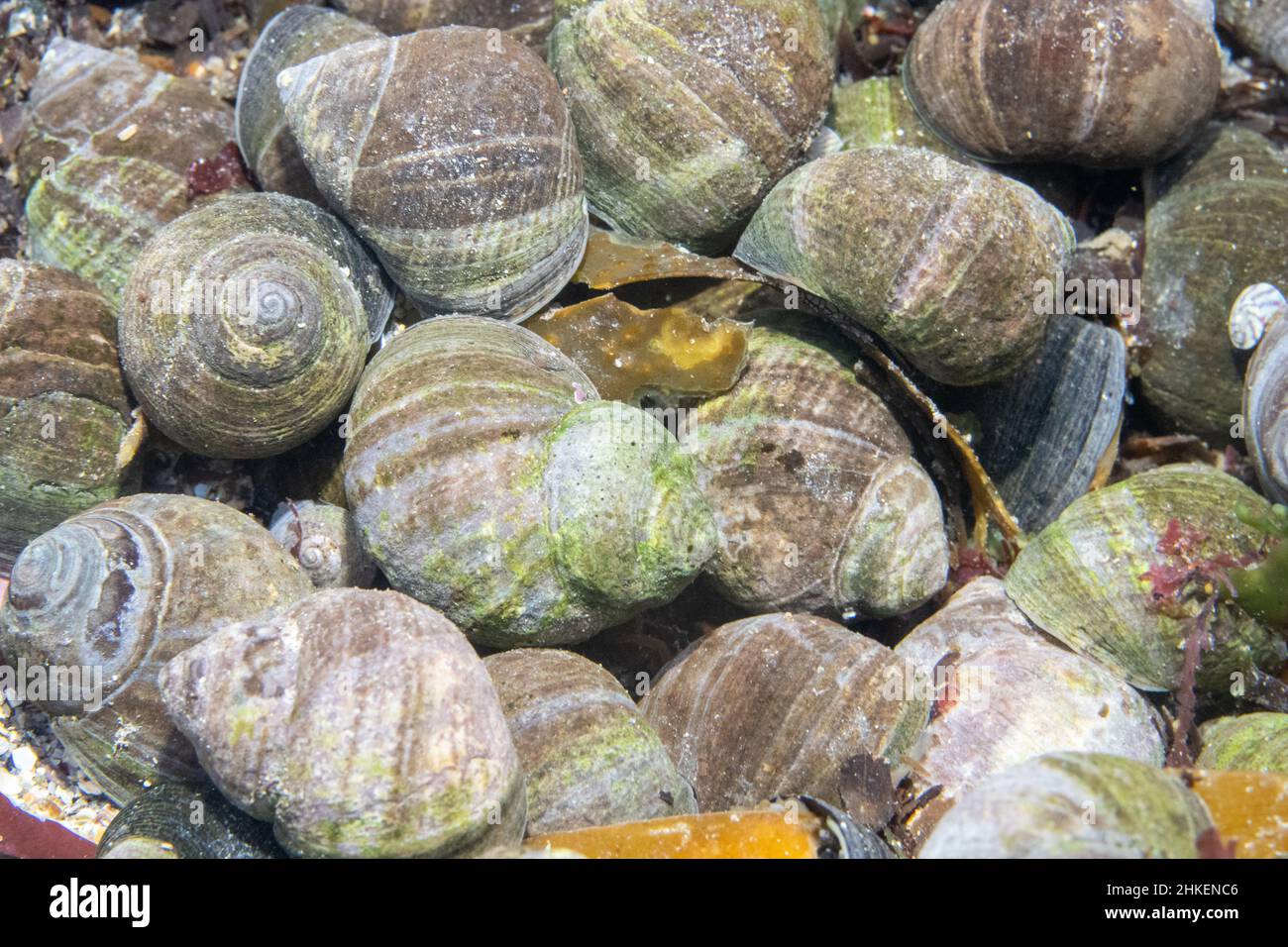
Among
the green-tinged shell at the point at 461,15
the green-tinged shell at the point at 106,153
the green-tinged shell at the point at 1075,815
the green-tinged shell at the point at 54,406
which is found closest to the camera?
the green-tinged shell at the point at 1075,815

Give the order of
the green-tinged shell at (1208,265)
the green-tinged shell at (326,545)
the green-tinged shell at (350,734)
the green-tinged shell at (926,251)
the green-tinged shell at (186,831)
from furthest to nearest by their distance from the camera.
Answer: the green-tinged shell at (1208,265)
the green-tinged shell at (326,545)
the green-tinged shell at (926,251)
the green-tinged shell at (186,831)
the green-tinged shell at (350,734)

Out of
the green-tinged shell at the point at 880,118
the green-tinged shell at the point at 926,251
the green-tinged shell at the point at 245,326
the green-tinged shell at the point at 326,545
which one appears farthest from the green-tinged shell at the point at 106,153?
the green-tinged shell at the point at 880,118

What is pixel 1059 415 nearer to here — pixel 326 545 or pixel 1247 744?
pixel 1247 744

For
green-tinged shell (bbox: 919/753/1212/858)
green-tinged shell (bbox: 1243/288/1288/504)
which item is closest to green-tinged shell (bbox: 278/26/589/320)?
green-tinged shell (bbox: 919/753/1212/858)

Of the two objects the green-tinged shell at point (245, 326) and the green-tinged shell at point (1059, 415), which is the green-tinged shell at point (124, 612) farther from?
the green-tinged shell at point (1059, 415)

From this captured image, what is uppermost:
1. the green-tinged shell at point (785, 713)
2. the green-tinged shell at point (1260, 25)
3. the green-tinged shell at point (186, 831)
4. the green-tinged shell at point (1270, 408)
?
the green-tinged shell at point (1260, 25)

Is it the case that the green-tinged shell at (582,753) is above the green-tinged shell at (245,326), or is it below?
below
